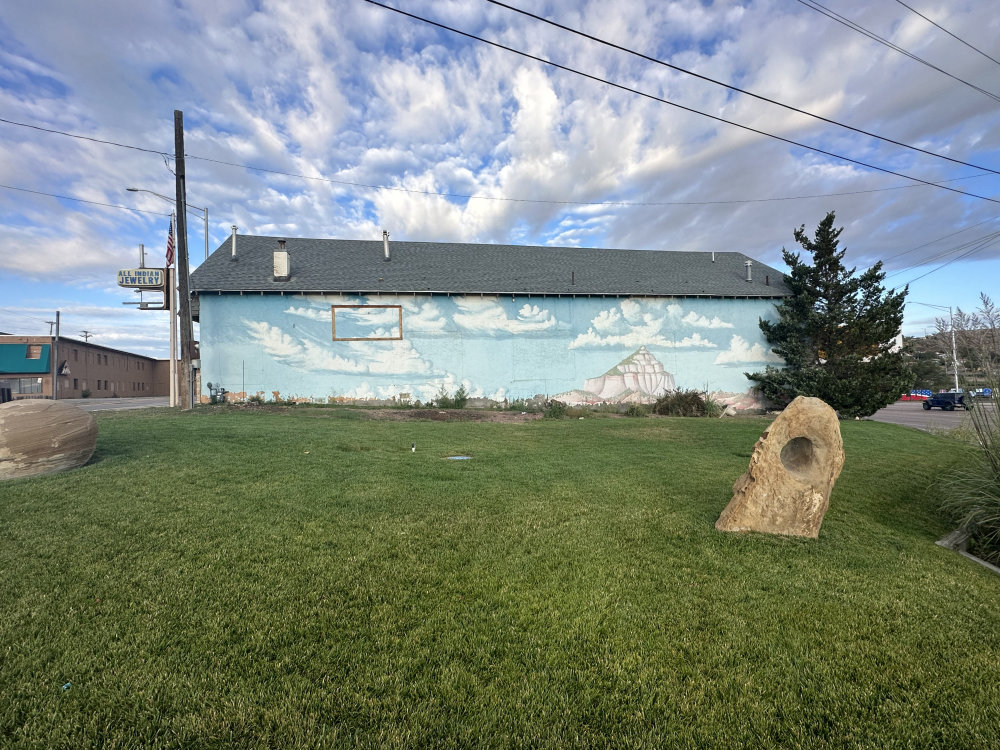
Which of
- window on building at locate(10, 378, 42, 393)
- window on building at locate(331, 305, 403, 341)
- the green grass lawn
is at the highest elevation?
window on building at locate(331, 305, 403, 341)

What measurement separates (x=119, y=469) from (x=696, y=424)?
1500 centimetres

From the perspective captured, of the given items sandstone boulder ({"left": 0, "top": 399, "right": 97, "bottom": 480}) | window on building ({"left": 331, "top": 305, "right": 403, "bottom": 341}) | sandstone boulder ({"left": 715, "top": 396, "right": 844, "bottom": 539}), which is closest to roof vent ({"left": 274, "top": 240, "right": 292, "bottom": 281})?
window on building ({"left": 331, "top": 305, "right": 403, "bottom": 341})

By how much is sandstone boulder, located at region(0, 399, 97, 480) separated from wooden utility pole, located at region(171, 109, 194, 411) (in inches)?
444

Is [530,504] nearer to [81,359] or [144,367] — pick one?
[81,359]

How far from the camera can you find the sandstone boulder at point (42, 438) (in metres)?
6.14

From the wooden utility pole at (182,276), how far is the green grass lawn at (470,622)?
41.5ft

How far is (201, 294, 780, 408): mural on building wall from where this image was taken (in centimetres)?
1923

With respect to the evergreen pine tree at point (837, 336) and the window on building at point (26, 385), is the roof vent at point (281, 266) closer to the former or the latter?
the evergreen pine tree at point (837, 336)

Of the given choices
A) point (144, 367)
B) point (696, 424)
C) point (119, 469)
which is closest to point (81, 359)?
point (144, 367)

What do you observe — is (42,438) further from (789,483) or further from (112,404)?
(112,404)

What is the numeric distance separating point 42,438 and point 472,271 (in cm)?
1759

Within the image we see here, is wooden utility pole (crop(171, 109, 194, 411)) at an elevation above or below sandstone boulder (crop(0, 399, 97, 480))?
above

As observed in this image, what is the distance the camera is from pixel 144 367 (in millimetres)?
62469

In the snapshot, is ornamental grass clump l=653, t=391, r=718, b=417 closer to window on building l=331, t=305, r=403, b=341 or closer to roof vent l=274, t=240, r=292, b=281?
window on building l=331, t=305, r=403, b=341
